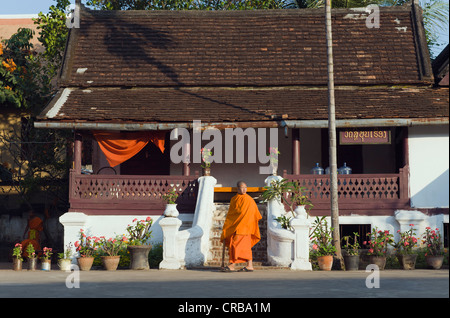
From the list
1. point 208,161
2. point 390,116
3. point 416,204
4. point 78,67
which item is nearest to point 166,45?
point 78,67

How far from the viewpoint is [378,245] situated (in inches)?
603

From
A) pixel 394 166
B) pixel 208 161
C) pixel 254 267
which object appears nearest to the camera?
pixel 254 267

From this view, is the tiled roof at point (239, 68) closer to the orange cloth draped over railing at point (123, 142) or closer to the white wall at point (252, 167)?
the orange cloth draped over railing at point (123, 142)

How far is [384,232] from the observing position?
16.2 m

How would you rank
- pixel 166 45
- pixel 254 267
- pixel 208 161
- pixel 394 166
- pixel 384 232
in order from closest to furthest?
pixel 254 267, pixel 384 232, pixel 208 161, pixel 394 166, pixel 166 45

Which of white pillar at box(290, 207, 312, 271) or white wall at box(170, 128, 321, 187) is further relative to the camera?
white wall at box(170, 128, 321, 187)

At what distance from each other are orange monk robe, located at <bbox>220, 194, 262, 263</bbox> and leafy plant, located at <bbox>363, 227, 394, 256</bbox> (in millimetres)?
2640

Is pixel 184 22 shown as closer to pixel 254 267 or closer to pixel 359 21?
pixel 359 21

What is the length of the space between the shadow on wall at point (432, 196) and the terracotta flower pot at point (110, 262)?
23.1 ft

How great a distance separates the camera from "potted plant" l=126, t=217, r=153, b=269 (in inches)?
593

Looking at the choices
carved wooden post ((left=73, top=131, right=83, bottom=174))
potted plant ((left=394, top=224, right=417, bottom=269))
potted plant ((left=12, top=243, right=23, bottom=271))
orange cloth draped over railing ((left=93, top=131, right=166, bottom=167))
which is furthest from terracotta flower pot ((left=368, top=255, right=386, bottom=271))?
potted plant ((left=12, top=243, right=23, bottom=271))

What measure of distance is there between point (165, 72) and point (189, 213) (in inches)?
178

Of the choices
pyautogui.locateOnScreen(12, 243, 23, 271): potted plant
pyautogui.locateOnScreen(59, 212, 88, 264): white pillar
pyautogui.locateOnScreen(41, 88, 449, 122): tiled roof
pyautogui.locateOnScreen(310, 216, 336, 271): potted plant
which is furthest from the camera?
pyautogui.locateOnScreen(41, 88, 449, 122): tiled roof

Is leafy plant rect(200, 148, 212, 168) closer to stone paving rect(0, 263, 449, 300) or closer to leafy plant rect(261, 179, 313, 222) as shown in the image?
leafy plant rect(261, 179, 313, 222)
